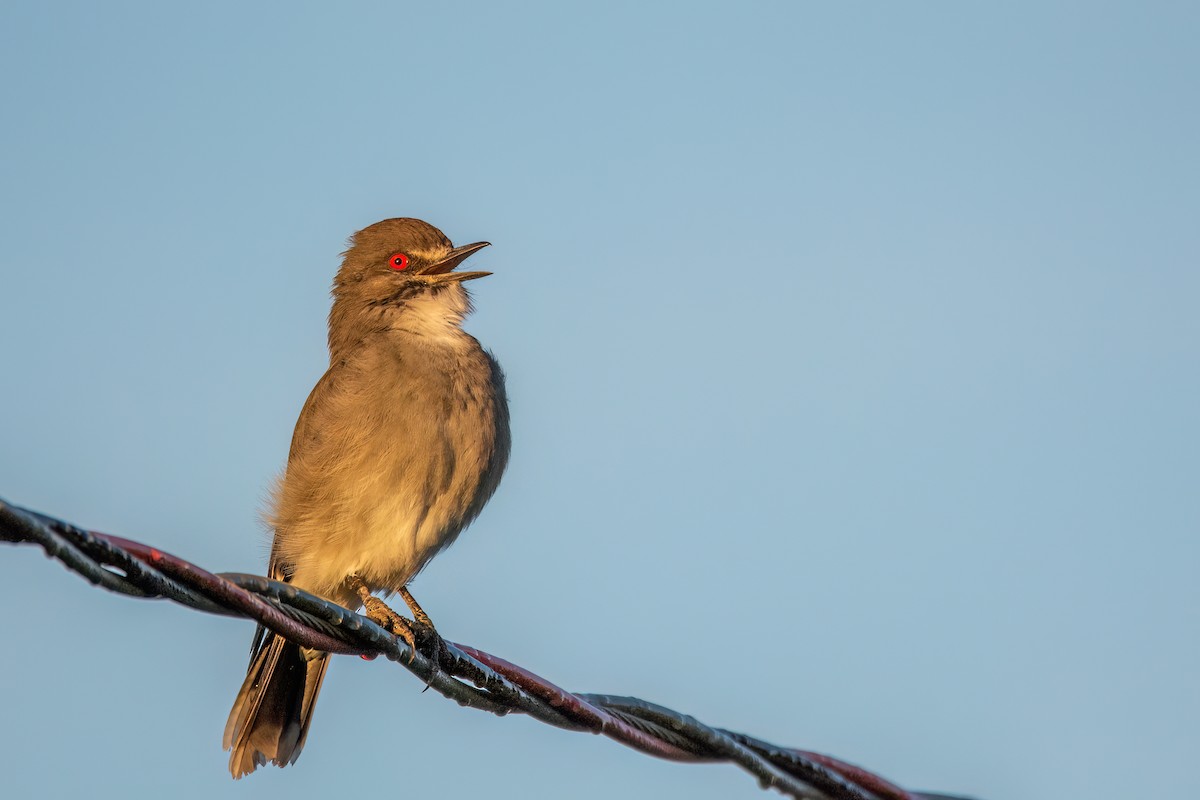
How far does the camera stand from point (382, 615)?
749 centimetres

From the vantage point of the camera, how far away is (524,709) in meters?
4.76

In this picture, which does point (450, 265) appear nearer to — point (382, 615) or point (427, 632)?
point (382, 615)

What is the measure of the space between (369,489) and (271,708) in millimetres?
1437

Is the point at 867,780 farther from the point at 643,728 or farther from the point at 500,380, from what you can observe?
the point at 500,380

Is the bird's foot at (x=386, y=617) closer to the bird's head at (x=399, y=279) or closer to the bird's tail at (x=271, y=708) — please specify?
the bird's tail at (x=271, y=708)

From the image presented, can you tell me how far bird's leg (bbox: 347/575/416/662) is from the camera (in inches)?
269

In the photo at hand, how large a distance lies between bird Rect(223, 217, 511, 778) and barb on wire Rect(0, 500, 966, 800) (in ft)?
8.75

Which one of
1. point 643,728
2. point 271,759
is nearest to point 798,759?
point 643,728

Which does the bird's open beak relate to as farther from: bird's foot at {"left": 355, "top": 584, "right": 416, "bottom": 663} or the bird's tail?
the bird's tail

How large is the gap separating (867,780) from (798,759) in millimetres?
224

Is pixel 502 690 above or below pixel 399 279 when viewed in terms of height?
below

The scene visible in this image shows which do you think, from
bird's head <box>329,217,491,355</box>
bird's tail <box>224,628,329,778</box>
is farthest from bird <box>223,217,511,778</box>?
bird's head <box>329,217,491,355</box>

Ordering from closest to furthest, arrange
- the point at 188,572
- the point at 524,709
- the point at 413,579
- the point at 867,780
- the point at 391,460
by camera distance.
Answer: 1. the point at 188,572
2. the point at 867,780
3. the point at 524,709
4. the point at 391,460
5. the point at 413,579

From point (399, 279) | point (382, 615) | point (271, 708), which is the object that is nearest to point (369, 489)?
point (382, 615)
